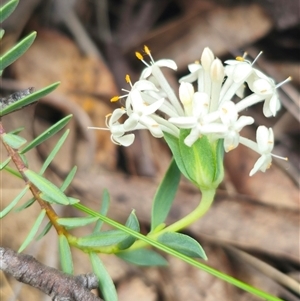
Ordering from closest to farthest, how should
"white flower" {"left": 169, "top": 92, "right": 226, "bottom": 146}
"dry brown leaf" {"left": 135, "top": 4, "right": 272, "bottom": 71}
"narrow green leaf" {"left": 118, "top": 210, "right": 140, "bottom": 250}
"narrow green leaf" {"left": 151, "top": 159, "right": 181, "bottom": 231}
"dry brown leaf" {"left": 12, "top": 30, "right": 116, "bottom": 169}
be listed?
"white flower" {"left": 169, "top": 92, "right": 226, "bottom": 146}, "narrow green leaf" {"left": 118, "top": 210, "right": 140, "bottom": 250}, "narrow green leaf" {"left": 151, "top": 159, "right": 181, "bottom": 231}, "dry brown leaf" {"left": 12, "top": 30, "right": 116, "bottom": 169}, "dry brown leaf" {"left": 135, "top": 4, "right": 272, "bottom": 71}

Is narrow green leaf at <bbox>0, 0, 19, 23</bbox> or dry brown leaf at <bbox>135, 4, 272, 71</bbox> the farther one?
dry brown leaf at <bbox>135, 4, 272, 71</bbox>

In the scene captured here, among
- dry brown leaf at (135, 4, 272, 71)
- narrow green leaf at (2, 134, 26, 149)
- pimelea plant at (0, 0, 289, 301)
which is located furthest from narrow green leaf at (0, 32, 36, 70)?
dry brown leaf at (135, 4, 272, 71)

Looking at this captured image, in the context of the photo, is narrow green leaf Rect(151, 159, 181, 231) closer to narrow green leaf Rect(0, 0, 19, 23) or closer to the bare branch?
the bare branch

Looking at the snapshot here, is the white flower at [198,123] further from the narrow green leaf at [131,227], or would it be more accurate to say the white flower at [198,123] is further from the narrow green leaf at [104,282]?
the narrow green leaf at [104,282]

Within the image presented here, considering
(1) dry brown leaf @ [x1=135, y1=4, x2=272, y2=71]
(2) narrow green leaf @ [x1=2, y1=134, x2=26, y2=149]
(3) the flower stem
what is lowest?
(2) narrow green leaf @ [x1=2, y1=134, x2=26, y2=149]

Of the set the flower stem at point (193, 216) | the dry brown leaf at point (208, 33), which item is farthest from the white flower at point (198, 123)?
the dry brown leaf at point (208, 33)

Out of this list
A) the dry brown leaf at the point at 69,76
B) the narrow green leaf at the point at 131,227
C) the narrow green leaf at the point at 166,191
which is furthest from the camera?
the dry brown leaf at the point at 69,76

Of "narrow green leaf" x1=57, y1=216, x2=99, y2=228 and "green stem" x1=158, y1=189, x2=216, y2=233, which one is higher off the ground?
"green stem" x1=158, y1=189, x2=216, y2=233

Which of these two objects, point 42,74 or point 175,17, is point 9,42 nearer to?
point 42,74

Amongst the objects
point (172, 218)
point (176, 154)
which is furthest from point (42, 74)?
point (176, 154)
